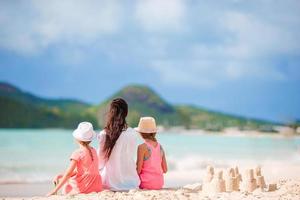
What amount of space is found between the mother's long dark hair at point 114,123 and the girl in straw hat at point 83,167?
0.64 ft

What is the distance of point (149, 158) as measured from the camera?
579cm

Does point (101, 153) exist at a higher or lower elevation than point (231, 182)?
higher

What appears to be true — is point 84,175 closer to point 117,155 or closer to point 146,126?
point 117,155

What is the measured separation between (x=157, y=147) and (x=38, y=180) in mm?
5113

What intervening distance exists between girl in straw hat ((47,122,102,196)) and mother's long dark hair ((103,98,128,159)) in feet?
0.64

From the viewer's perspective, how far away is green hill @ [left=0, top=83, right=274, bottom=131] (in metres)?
53.5

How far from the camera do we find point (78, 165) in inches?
216

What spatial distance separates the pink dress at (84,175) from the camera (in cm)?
545

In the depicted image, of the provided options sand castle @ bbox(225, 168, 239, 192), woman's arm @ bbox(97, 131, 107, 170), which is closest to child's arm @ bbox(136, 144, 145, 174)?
woman's arm @ bbox(97, 131, 107, 170)

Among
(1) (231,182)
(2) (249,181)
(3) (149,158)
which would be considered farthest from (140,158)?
(2) (249,181)

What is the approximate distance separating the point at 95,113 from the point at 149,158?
49.9 meters

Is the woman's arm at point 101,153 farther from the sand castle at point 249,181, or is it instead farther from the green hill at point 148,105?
the green hill at point 148,105

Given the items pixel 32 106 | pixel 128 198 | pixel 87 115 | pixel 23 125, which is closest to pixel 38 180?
pixel 128 198

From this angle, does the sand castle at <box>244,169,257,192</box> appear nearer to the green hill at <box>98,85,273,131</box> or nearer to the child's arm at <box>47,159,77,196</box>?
the child's arm at <box>47,159,77,196</box>
